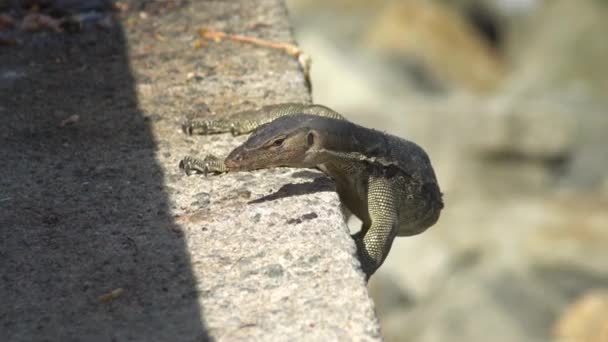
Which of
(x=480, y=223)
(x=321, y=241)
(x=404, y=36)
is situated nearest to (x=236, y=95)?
(x=321, y=241)

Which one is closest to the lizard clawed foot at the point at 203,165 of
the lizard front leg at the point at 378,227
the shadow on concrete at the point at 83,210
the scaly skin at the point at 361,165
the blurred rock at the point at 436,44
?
the scaly skin at the point at 361,165

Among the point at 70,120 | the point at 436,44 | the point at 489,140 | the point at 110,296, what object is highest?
the point at 110,296

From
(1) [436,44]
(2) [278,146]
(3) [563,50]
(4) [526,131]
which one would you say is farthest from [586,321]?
(1) [436,44]

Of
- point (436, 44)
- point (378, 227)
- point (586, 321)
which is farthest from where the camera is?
point (436, 44)

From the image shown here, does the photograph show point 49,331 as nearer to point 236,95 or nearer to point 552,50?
point 236,95

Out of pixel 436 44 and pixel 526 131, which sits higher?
pixel 526 131

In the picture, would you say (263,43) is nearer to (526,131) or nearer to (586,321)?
(586,321)

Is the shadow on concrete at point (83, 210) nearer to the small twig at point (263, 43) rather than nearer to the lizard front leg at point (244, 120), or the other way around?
the lizard front leg at point (244, 120)
